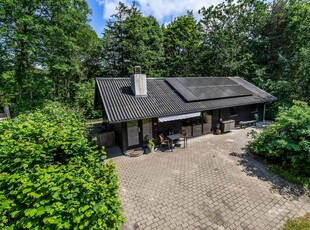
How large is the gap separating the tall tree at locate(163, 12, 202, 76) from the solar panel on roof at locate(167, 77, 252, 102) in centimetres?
1215

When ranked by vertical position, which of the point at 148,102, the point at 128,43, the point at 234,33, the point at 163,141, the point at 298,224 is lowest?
the point at 298,224

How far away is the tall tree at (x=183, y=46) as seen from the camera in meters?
27.6

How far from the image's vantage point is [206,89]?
46.6 feet

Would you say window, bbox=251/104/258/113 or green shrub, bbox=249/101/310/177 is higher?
window, bbox=251/104/258/113

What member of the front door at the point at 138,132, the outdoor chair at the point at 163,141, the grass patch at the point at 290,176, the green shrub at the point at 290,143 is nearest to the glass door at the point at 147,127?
the front door at the point at 138,132

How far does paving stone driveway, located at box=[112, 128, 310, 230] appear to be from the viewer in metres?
5.18

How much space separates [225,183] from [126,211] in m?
4.25

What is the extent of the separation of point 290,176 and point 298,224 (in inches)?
124

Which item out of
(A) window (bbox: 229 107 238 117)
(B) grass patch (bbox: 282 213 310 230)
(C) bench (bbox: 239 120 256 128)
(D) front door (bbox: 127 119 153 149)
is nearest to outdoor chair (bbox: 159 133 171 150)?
(D) front door (bbox: 127 119 153 149)

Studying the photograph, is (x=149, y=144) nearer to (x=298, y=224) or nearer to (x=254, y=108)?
(x=298, y=224)

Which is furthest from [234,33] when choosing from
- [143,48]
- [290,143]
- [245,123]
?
[290,143]

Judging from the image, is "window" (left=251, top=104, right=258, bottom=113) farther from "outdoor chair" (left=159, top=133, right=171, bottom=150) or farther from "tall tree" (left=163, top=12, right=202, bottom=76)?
"tall tree" (left=163, top=12, right=202, bottom=76)

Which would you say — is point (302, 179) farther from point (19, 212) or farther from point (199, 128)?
point (19, 212)

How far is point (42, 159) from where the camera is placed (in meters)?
3.86
